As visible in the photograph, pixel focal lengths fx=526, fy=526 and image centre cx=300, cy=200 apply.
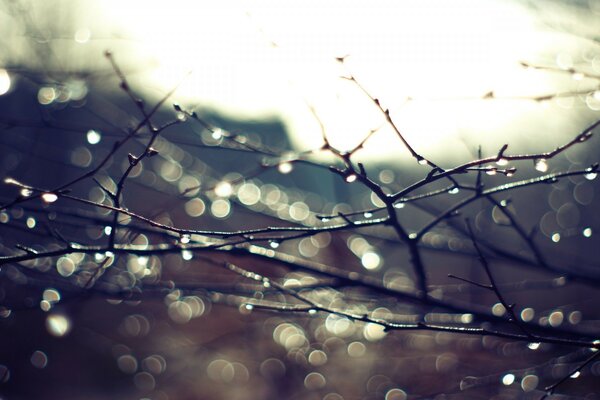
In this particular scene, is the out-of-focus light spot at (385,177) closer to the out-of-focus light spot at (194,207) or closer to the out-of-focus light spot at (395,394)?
the out-of-focus light spot at (395,394)

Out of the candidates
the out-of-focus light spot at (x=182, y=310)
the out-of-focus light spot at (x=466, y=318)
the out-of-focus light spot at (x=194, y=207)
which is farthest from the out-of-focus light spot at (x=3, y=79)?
the out-of-focus light spot at (x=466, y=318)

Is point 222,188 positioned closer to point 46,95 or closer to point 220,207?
point 220,207

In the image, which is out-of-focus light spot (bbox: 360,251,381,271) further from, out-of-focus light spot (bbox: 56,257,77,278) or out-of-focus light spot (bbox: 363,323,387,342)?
out-of-focus light spot (bbox: 56,257,77,278)

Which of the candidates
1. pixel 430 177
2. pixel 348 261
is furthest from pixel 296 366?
pixel 430 177

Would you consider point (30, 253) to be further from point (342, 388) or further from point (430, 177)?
point (342, 388)

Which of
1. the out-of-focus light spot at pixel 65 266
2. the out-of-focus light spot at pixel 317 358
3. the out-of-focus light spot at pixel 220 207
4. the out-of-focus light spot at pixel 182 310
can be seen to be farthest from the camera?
the out-of-focus light spot at pixel 182 310

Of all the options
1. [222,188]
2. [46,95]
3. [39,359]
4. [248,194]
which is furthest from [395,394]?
[39,359]

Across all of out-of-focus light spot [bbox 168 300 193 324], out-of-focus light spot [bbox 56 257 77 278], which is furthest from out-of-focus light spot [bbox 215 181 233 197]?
out-of-focus light spot [bbox 168 300 193 324]

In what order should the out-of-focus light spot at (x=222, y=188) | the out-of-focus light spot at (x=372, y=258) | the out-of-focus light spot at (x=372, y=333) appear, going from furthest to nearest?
the out-of-focus light spot at (x=372, y=258) < the out-of-focus light spot at (x=372, y=333) < the out-of-focus light spot at (x=222, y=188)
